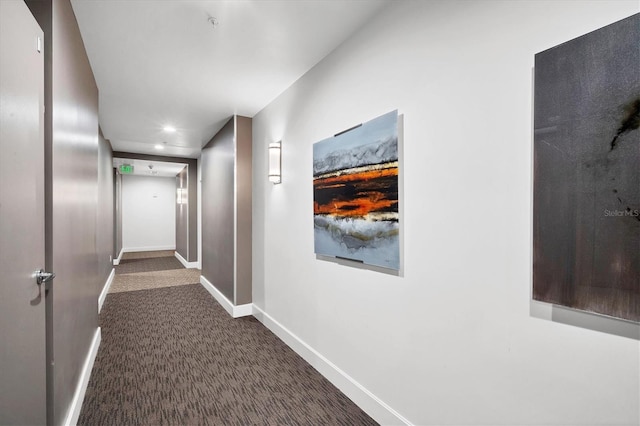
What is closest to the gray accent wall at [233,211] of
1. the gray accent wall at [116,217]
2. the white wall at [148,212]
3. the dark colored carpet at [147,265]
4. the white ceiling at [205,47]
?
the white ceiling at [205,47]

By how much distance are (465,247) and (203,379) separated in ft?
7.30

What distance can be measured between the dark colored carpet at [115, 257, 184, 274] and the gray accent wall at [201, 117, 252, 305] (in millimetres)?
3102

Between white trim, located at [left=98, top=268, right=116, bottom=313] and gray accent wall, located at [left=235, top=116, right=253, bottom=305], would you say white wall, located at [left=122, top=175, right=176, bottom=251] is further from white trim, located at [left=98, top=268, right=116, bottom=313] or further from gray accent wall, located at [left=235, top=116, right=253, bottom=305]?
gray accent wall, located at [left=235, top=116, right=253, bottom=305]

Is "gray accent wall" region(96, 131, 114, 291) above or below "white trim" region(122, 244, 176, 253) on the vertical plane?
above

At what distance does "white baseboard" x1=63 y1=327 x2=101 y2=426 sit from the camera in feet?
6.11

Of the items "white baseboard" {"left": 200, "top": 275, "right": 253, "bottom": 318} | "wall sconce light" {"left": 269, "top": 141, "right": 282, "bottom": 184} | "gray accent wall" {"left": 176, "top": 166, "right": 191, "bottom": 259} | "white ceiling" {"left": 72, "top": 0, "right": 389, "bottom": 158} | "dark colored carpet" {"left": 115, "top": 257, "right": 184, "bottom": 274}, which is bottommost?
"dark colored carpet" {"left": 115, "top": 257, "right": 184, "bottom": 274}

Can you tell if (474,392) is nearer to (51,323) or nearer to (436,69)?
(436,69)

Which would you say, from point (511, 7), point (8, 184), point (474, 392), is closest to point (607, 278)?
point (474, 392)

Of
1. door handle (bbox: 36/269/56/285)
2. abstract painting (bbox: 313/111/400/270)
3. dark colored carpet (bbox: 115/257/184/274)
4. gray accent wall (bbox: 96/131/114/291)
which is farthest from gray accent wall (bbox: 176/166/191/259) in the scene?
door handle (bbox: 36/269/56/285)

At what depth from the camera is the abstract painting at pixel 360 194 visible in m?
1.89

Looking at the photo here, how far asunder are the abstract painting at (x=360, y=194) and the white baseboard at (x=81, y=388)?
1.86m

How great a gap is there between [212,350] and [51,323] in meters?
1.69

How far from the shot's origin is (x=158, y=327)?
3594mm

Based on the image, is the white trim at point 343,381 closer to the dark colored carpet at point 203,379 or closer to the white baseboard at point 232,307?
the dark colored carpet at point 203,379
